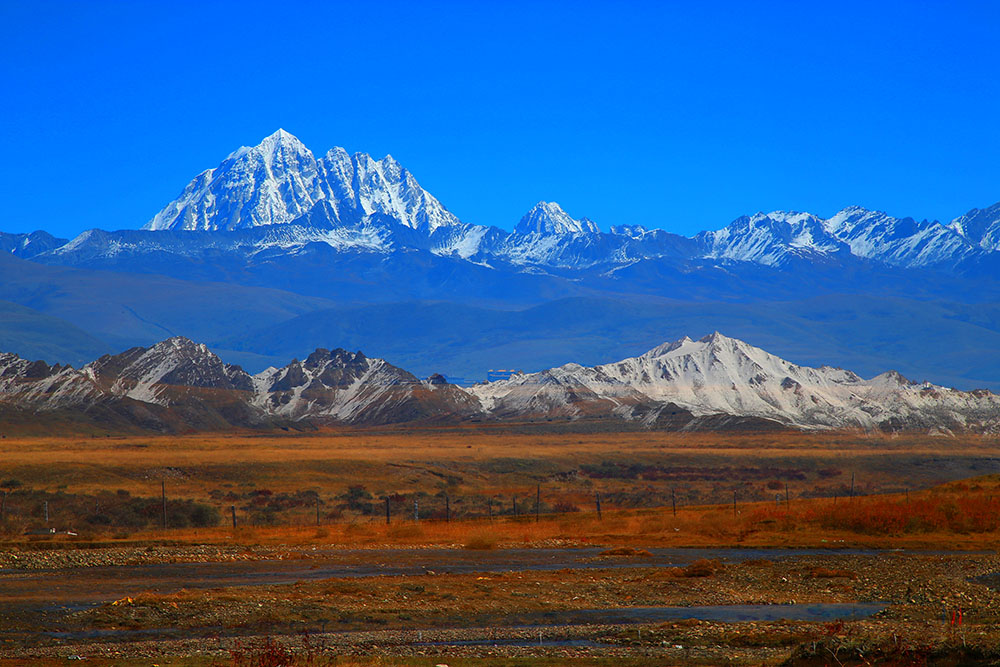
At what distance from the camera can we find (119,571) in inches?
1395

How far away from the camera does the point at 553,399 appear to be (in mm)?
183375

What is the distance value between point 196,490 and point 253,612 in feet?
179

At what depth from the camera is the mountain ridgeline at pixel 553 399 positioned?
500 feet

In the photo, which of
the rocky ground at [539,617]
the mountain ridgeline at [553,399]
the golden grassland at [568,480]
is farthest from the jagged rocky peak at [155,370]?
the rocky ground at [539,617]

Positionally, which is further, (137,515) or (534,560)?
(137,515)

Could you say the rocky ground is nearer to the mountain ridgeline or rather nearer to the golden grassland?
the golden grassland

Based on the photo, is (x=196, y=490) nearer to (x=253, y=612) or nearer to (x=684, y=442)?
(x=253, y=612)

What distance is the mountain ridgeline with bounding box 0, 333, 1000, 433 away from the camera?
152500 millimetres

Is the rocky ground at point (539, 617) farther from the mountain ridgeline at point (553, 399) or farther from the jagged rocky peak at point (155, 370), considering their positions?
the jagged rocky peak at point (155, 370)

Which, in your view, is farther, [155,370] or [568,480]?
[155,370]

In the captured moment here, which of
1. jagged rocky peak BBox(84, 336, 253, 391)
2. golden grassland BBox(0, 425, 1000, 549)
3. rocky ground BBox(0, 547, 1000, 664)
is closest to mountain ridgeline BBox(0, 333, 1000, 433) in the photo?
jagged rocky peak BBox(84, 336, 253, 391)

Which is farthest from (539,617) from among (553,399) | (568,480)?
(553,399)

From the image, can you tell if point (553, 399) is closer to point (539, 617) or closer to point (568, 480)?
point (568, 480)

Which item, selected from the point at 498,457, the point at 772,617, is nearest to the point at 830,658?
the point at 772,617
